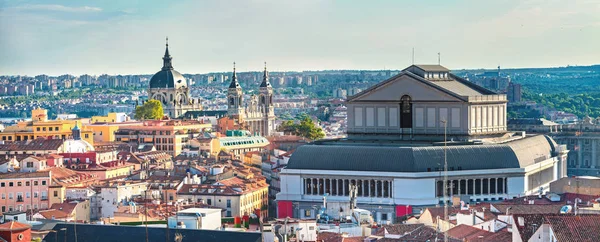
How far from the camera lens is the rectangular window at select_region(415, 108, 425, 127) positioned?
273ft

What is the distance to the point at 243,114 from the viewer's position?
194m

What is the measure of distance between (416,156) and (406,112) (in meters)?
8.80

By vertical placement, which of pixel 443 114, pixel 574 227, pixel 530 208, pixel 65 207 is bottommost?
pixel 65 207

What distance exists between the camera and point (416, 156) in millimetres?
74812

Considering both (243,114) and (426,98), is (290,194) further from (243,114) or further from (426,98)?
(243,114)

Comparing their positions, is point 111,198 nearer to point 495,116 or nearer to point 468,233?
point 495,116

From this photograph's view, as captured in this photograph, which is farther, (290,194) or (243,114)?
(243,114)

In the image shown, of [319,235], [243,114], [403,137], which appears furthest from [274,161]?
[243,114]

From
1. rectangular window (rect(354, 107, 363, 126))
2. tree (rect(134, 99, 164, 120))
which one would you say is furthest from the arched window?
tree (rect(134, 99, 164, 120))

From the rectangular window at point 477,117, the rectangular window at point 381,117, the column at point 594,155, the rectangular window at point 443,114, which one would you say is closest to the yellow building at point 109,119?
the column at point 594,155

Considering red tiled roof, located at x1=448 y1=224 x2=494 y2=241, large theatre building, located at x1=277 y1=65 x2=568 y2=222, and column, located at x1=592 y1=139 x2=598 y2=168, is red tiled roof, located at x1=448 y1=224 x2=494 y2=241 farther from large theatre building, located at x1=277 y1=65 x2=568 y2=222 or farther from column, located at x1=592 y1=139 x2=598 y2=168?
column, located at x1=592 y1=139 x2=598 y2=168

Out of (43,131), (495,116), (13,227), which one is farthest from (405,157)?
(43,131)

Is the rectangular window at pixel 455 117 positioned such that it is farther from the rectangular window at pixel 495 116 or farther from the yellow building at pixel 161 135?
the yellow building at pixel 161 135

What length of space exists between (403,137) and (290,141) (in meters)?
42.2
